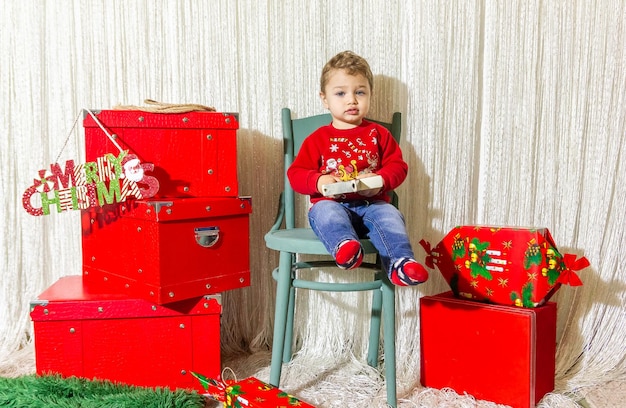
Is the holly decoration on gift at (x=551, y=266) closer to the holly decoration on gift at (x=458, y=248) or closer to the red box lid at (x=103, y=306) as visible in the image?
A: the holly decoration on gift at (x=458, y=248)

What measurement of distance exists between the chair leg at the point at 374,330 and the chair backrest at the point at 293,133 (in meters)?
0.31

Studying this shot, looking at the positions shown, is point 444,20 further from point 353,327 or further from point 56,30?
point 56,30

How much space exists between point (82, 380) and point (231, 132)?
70 cm

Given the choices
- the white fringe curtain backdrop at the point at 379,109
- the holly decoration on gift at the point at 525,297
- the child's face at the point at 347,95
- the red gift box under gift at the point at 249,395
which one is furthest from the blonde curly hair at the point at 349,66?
the red gift box under gift at the point at 249,395

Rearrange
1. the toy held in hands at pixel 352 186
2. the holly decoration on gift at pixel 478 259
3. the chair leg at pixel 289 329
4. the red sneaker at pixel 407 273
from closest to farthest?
the red sneaker at pixel 407 273, the toy held in hands at pixel 352 186, the holly decoration on gift at pixel 478 259, the chair leg at pixel 289 329

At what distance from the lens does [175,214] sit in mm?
1291

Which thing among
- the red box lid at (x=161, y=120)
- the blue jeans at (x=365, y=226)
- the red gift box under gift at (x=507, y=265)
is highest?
the red box lid at (x=161, y=120)

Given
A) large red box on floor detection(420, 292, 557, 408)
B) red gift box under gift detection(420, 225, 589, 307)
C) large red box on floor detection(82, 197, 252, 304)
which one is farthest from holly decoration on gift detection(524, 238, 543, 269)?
large red box on floor detection(82, 197, 252, 304)

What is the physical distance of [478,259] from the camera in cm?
132

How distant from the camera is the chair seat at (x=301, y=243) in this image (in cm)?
121

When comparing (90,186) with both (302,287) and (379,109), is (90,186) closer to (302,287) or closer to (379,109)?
(302,287)

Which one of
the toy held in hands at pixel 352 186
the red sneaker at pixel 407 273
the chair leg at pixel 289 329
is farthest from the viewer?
the chair leg at pixel 289 329

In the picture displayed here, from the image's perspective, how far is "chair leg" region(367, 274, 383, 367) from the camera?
151 cm

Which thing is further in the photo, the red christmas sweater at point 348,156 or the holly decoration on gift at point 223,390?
the red christmas sweater at point 348,156
